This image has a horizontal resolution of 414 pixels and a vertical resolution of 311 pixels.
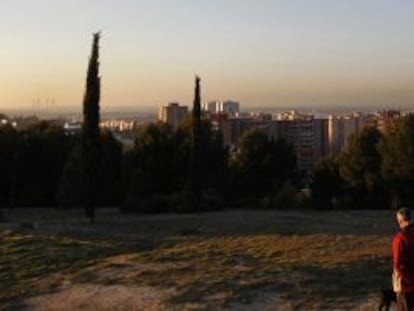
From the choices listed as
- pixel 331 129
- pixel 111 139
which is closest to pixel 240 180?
pixel 111 139

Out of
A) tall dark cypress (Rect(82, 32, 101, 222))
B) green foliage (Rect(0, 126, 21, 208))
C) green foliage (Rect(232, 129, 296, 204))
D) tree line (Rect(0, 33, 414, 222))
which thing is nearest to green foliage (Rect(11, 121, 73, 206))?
tree line (Rect(0, 33, 414, 222))

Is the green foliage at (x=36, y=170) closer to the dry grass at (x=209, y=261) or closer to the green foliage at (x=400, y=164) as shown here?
the green foliage at (x=400, y=164)

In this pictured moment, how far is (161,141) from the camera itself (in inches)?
1563

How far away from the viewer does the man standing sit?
8.22 m

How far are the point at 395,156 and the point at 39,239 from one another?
23075mm

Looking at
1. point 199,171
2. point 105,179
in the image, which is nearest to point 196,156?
point 199,171

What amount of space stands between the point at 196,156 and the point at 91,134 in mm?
7326

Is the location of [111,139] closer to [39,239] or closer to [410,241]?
[39,239]

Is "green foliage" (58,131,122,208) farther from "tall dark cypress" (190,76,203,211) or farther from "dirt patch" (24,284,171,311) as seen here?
"dirt patch" (24,284,171,311)

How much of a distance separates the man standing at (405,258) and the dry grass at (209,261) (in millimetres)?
2314

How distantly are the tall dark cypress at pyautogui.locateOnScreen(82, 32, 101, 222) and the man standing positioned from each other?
20632 millimetres

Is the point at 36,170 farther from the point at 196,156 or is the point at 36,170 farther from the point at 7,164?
the point at 196,156

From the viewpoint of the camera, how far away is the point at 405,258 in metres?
8.22

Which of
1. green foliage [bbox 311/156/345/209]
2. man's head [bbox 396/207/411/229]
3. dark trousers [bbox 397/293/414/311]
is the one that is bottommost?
green foliage [bbox 311/156/345/209]
